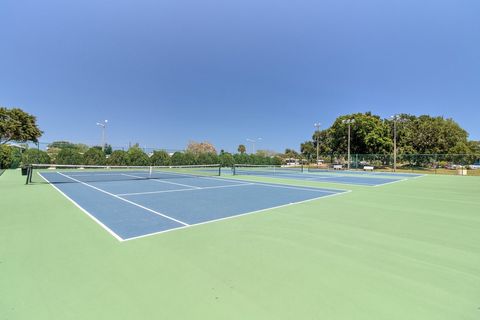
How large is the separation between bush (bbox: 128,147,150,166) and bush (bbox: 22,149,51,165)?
7.27m

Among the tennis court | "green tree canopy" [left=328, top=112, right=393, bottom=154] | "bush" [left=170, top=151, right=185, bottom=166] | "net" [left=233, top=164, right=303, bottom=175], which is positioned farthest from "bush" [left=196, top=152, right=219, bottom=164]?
"green tree canopy" [left=328, top=112, right=393, bottom=154]

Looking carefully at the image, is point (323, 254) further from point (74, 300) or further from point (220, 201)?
point (220, 201)

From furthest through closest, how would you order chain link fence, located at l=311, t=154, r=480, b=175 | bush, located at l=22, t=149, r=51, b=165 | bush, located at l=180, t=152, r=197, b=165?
chain link fence, located at l=311, t=154, r=480, b=175 → bush, located at l=180, t=152, r=197, b=165 → bush, located at l=22, t=149, r=51, b=165

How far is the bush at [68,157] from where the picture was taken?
23734 mm

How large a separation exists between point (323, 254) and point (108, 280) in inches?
109

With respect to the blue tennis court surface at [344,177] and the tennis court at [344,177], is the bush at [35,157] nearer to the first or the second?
the tennis court at [344,177]

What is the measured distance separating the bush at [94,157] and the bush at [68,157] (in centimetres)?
49

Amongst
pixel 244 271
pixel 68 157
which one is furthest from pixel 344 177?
pixel 68 157

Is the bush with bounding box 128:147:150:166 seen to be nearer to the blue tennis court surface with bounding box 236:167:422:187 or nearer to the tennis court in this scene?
the tennis court

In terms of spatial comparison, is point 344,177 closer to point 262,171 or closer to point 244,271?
point 262,171

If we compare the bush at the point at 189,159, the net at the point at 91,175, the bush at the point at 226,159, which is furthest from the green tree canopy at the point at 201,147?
the net at the point at 91,175

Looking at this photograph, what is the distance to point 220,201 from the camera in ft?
24.9

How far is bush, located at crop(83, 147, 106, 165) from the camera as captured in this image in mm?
24406

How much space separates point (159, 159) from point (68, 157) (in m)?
8.57
